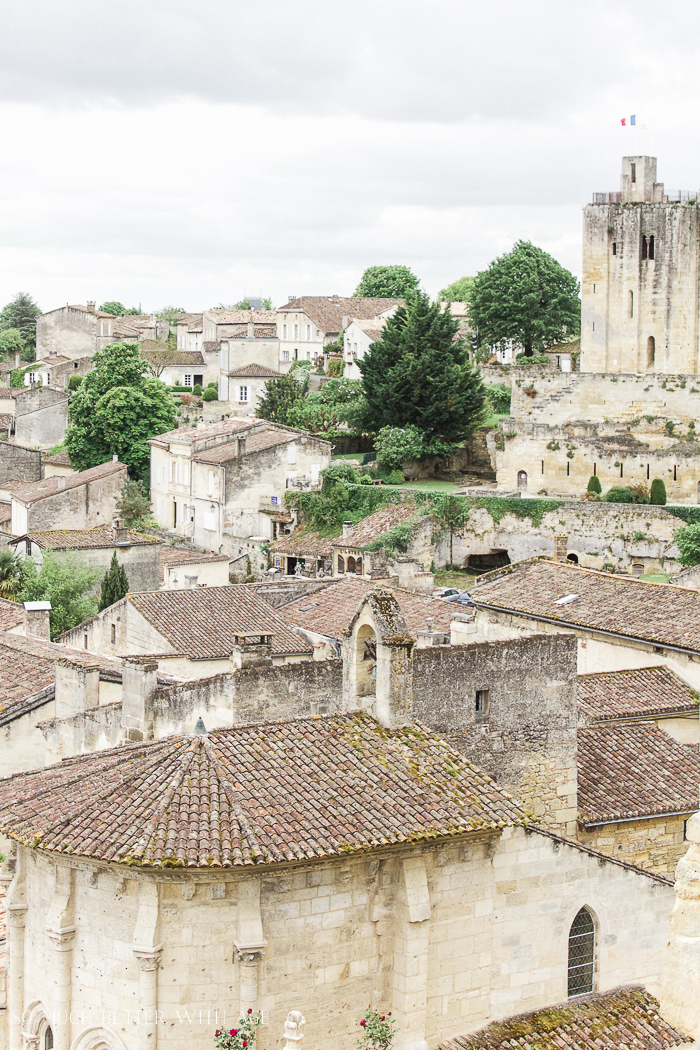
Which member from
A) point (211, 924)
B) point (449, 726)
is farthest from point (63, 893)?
point (449, 726)

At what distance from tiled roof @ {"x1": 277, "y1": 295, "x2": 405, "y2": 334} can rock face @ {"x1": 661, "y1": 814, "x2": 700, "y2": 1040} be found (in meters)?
82.9

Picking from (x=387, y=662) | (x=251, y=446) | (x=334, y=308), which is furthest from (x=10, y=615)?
(x=334, y=308)

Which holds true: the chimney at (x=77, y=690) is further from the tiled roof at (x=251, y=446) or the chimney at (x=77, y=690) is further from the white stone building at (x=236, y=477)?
the tiled roof at (x=251, y=446)

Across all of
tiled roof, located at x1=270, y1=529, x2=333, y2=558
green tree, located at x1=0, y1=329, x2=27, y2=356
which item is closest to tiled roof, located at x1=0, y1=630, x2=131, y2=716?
tiled roof, located at x1=270, y1=529, x2=333, y2=558

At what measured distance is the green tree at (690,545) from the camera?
49.6m

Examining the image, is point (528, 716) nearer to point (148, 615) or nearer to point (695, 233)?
point (148, 615)

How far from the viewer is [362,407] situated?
66375 mm

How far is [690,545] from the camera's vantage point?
49656mm

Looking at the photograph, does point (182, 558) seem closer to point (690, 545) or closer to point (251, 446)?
point (251, 446)

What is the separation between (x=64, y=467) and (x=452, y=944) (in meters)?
59.5

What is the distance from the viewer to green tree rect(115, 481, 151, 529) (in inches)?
2525

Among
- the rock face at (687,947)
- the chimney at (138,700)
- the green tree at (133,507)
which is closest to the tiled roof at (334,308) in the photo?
the green tree at (133,507)

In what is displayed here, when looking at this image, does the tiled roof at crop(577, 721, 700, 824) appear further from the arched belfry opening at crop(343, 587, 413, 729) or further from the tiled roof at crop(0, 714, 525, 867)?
the arched belfry opening at crop(343, 587, 413, 729)

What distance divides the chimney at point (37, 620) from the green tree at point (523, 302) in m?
47.8
